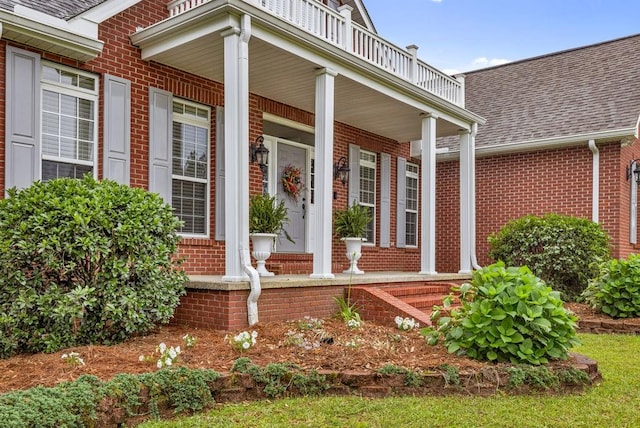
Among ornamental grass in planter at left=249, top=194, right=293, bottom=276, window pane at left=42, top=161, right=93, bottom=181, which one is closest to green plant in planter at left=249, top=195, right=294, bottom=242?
ornamental grass in planter at left=249, top=194, right=293, bottom=276

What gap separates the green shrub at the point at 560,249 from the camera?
9.98 metres

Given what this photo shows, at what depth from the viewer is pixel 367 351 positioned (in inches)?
199

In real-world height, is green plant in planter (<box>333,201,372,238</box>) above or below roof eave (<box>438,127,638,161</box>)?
below

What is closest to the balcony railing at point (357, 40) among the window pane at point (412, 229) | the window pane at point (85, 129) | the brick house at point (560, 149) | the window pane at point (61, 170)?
the window pane at point (85, 129)

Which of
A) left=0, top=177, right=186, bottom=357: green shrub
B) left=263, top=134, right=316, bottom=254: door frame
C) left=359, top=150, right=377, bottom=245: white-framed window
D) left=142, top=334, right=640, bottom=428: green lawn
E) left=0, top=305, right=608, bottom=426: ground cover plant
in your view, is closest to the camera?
left=0, top=305, right=608, bottom=426: ground cover plant

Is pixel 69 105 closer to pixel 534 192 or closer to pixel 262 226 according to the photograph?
pixel 262 226

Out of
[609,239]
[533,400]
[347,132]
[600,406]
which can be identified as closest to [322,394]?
[533,400]

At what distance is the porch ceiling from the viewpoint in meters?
6.80

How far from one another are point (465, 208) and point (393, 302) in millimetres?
4103

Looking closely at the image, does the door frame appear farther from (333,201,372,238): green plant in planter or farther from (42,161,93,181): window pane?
(42,161,93,181): window pane

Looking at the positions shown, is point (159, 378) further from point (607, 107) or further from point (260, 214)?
point (607, 107)

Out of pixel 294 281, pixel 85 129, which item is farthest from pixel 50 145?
pixel 294 281

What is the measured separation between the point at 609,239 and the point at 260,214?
7104 millimetres

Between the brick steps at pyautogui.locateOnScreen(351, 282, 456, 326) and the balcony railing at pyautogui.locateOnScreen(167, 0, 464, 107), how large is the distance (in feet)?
10.6
